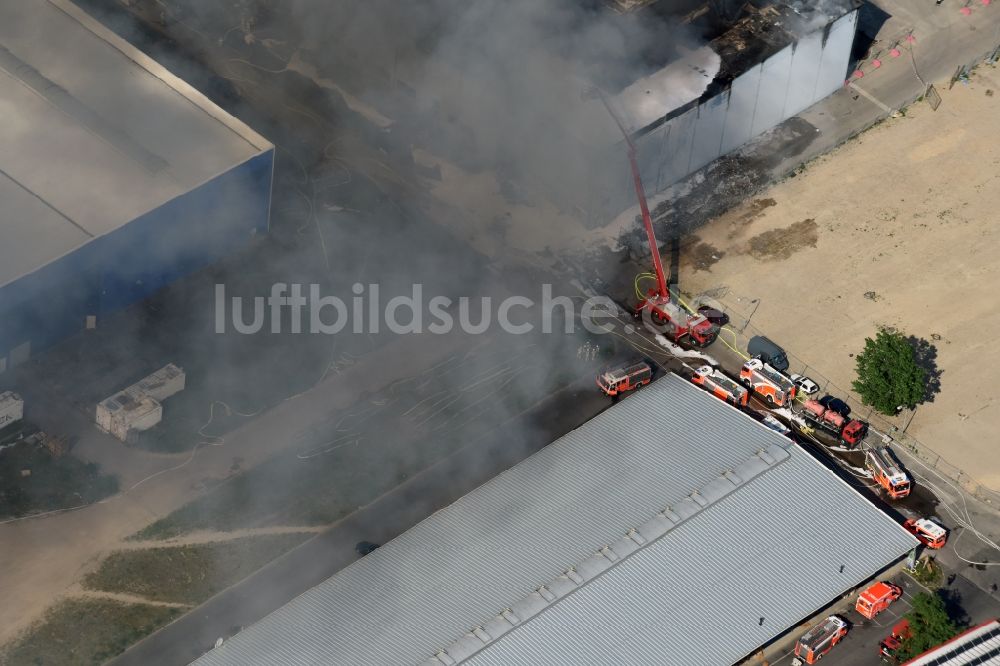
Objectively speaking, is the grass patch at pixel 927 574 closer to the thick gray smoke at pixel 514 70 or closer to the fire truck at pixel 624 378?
the fire truck at pixel 624 378

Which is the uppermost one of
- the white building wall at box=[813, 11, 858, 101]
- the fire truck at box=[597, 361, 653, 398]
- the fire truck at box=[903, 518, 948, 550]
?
the white building wall at box=[813, 11, 858, 101]

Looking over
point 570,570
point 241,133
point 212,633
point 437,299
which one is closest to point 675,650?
point 570,570

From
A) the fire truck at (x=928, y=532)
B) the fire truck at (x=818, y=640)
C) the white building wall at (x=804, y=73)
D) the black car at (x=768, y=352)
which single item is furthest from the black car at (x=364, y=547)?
the white building wall at (x=804, y=73)

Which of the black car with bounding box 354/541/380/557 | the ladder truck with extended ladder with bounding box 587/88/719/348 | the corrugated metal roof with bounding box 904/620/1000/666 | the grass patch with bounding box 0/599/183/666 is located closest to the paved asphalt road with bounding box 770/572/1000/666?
the corrugated metal roof with bounding box 904/620/1000/666

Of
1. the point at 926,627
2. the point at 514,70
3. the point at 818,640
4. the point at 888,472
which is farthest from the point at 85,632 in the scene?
the point at 514,70

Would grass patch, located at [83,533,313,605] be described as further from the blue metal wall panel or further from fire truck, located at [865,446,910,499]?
fire truck, located at [865,446,910,499]

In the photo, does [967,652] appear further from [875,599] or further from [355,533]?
[355,533]
